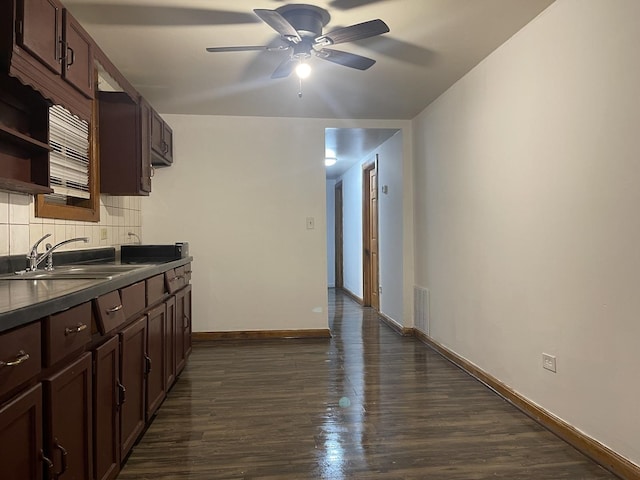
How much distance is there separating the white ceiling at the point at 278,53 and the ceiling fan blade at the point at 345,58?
21 centimetres

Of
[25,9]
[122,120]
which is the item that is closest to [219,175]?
[122,120]

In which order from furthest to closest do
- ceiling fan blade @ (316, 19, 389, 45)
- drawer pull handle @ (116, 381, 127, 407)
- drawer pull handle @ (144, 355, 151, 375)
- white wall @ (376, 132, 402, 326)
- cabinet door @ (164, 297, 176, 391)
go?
1. white wall @ (376, 132, 402, 326)
2. cabinet door @ (164, 297, 176, 391)
3. drawer pull handle @ (144, 355, 151, 375)
4. ceiling fan blade @ (316, 19, 389, 45)
5. drawer pull handle @ (116, 381, 127, 407)

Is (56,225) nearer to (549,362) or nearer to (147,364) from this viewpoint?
(147,364)

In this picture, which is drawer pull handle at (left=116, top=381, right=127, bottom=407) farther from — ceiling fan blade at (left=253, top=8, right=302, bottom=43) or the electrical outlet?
the electrical outlet

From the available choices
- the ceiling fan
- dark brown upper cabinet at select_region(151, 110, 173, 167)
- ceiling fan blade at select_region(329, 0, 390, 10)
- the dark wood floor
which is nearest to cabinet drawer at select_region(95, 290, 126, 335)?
the dark wood floor

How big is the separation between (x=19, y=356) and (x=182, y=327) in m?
2.09

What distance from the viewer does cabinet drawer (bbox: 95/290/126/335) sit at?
162 cm

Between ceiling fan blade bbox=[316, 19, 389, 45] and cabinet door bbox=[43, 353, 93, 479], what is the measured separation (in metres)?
1.87

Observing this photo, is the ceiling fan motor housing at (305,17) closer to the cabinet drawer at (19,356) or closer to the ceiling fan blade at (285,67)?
the ceiling fan blade at (285,67)

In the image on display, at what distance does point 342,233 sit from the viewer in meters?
8.04

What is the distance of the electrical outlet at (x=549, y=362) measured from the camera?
2311mm

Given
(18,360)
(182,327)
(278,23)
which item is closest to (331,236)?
(182,327)

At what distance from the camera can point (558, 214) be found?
2.25 metres

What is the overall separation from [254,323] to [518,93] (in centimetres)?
314
